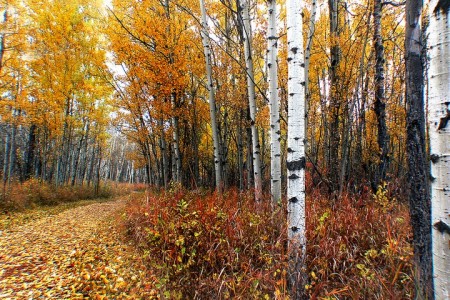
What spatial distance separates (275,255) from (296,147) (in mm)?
1233

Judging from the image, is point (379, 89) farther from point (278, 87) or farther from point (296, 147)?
point (296, 147)

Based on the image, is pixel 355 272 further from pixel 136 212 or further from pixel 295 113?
pixel 136 212

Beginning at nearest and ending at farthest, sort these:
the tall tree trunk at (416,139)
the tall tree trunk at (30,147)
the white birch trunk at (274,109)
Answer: the tall tree trunk at (416,139) → the white birch trunk at (274,109) → the tall tree trunk at (30,147)

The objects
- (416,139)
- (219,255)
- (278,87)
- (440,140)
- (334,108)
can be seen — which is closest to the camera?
(440,140)

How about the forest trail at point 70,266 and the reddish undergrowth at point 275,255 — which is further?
the forest trail at point 70,266

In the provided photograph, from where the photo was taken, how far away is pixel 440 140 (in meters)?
0.96

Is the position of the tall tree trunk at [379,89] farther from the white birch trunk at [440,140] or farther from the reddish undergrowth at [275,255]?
the white birch trunk at [440,140]

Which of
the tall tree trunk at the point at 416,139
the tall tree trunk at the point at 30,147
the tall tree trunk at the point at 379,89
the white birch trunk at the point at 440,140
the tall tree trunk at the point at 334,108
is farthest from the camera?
the tall tree trunk at the point at 30,147

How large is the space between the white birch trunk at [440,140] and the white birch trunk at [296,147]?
4.40 feet

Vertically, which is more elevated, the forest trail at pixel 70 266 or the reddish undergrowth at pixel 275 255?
the reddish undergrowth at pixel 275 255

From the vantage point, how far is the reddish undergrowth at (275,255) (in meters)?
2.21

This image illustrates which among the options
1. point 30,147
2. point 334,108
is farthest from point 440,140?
point 30,147

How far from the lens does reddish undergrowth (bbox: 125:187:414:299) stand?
7.27 feet

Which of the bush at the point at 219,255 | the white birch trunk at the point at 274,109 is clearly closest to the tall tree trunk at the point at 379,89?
the white birch trunk at the point at 274,109
